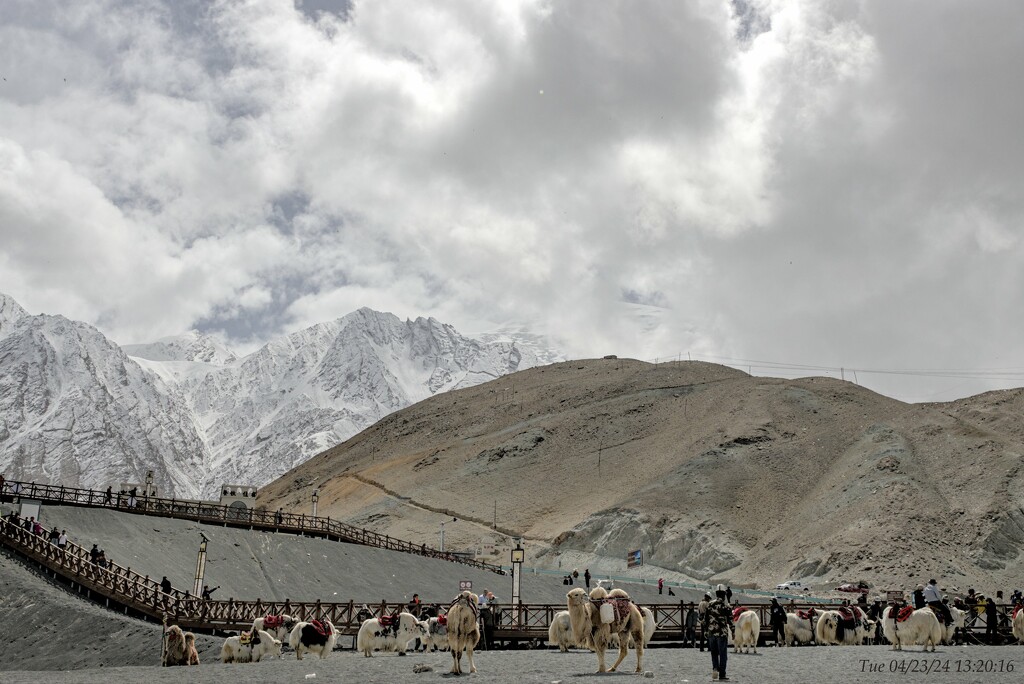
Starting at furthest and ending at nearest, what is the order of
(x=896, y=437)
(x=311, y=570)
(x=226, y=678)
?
(x=896, y=437) < (x=311, y=570) < (x=226, y=678)

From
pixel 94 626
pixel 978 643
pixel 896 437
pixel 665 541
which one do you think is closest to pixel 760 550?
pixel 665 541

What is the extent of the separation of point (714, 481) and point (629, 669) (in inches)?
3446

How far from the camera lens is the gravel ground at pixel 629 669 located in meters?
20.6

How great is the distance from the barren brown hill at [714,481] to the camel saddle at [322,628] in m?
59.3

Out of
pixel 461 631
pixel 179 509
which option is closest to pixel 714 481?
pixel 179 509

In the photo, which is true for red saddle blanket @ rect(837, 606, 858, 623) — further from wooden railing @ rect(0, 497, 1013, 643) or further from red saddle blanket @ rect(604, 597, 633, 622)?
red saddle blanket @ rect(604, 597, 633, 622)

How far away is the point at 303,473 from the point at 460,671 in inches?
6026

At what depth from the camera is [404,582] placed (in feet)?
195

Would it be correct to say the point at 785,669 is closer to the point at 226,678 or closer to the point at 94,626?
the point at 226,678

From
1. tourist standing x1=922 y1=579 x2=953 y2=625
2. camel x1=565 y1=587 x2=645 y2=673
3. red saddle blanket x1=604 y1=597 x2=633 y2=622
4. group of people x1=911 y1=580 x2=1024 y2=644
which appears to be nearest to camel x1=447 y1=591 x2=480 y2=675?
camel x1=565 y1=587 x2=645 y2=673

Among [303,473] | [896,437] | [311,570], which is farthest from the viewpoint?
[303,473]

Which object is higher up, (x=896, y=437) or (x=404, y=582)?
(x=896, y=437)

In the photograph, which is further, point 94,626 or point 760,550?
point 760,550

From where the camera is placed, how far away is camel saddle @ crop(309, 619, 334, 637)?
27797 millimetres
